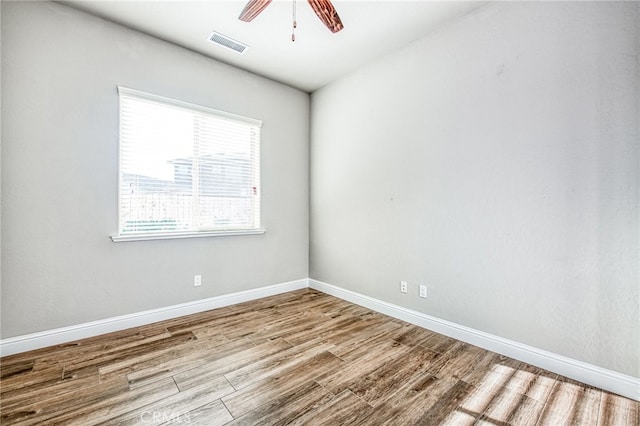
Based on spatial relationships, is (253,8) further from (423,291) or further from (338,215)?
(423,291)

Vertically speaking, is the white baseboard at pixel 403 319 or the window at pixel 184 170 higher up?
the window at pixel 184 170

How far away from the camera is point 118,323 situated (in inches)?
107

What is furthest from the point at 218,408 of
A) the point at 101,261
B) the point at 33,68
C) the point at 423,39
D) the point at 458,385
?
the point at 423,39

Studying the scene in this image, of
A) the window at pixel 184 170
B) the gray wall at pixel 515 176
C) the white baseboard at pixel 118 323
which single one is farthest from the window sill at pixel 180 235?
the gray wall at pixel 515 176

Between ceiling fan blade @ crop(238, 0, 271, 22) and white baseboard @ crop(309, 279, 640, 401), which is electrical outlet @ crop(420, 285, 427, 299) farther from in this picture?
ceiling fan blade @ crop(238, 0, 271, 22)

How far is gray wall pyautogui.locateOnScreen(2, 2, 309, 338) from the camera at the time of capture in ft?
Result: 7.55

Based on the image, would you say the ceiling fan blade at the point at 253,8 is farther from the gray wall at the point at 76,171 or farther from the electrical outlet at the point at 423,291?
the electrical outlet at the point at 423,291

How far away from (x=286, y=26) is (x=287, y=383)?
306cm

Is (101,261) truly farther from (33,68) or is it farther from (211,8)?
(211,8)

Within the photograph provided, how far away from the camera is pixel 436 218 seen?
109 inches

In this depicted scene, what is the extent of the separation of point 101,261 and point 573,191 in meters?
3.94

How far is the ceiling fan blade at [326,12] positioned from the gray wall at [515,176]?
1.21 metres

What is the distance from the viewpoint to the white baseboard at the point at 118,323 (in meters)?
2.31

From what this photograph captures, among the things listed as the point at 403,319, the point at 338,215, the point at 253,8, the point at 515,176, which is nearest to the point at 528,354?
the point at 403,319
